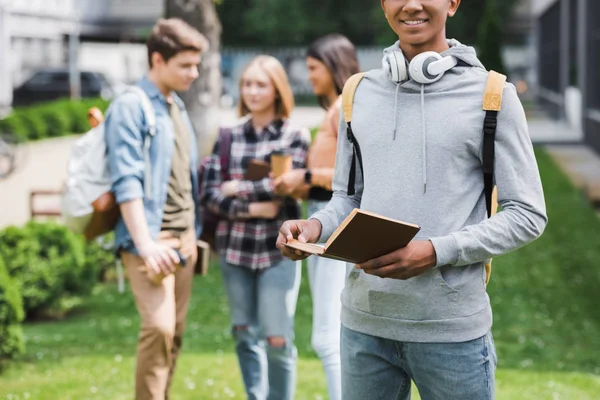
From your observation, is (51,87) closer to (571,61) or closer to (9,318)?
(571,61)

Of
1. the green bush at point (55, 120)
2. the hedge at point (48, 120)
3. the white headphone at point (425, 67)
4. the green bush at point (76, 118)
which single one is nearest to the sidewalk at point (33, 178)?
the hedge at point (48, 120)

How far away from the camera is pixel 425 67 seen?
2676mm

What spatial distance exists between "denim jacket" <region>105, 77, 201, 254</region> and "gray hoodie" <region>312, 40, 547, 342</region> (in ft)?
5.95

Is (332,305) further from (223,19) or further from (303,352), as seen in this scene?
(223,19)

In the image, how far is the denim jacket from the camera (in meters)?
4.35

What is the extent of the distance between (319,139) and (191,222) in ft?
2.48

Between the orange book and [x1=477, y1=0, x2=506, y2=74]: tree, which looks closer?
the orange book

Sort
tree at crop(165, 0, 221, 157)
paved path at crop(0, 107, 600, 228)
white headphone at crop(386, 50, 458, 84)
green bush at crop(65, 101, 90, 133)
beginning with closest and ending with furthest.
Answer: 1. white headphone at crop(386, 50, 458, 84)
2. tree at crop(165, 0, 221, 157)
3. paved path at crop(0, 107, 600, 228)
4. green bush at crop(65, 101, 90, 133)

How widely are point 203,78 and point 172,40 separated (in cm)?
611

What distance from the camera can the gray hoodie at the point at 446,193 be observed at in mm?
2639

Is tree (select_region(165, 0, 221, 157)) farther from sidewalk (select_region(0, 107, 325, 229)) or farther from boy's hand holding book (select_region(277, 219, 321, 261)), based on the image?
boy's hand holding book (select_region(277, 219, 321, 261))

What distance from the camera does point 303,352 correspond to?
6.95m

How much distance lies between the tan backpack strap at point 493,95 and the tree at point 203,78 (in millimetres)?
7958

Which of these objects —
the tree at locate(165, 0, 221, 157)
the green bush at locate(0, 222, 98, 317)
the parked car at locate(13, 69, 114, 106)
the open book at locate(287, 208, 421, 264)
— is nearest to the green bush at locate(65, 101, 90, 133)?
the parked car at locate(13, 69, 114, 106)
